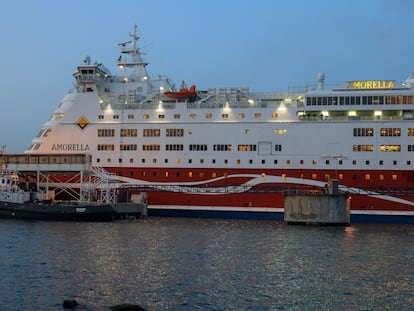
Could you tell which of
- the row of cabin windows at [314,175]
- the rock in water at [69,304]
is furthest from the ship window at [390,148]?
the rock in water at [69,304]

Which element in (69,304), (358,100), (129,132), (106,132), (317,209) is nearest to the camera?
(69,304)

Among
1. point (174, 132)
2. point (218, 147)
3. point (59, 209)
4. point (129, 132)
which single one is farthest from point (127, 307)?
point (129, 132)

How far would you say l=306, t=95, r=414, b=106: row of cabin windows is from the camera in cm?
4036

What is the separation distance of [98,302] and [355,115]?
92.5ft

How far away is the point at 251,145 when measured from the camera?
135 ft

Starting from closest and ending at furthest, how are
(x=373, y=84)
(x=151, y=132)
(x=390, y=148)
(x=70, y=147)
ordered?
(x=390, y=148) < (x=373, y=84) < (x=151, y=132) < (x=70, y=147)

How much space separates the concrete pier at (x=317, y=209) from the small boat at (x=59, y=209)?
35.3 ft

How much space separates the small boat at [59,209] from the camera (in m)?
39.1

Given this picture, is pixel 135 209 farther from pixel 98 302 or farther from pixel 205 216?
pixel 98 302

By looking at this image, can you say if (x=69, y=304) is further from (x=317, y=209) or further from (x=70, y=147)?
(x=70, y=147)

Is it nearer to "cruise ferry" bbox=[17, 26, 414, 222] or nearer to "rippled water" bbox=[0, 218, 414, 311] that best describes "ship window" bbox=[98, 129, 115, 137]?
"cruise ferry" bbox=[17, 26, 414, 222]

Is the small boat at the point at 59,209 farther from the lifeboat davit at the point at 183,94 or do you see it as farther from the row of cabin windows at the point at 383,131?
the row of cabin windows at the point at 383,131

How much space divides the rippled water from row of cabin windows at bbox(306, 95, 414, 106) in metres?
10.4

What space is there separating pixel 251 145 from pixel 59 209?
47.7ft
